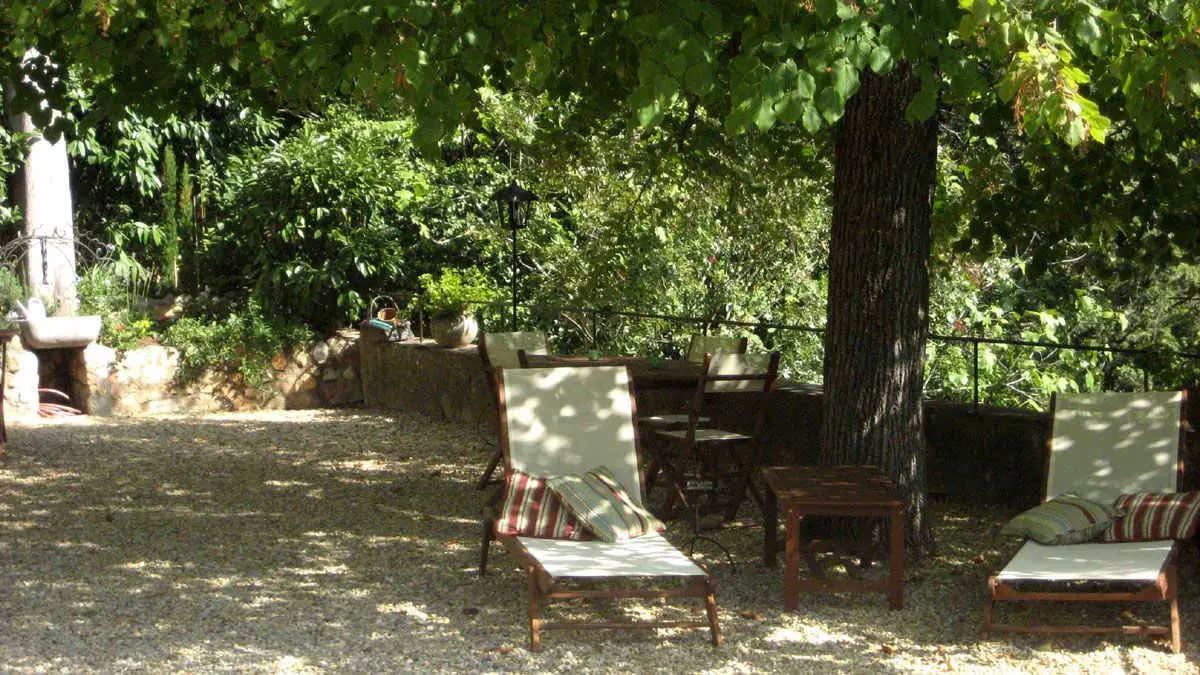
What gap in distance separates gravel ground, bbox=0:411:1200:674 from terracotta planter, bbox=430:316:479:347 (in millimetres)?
2781

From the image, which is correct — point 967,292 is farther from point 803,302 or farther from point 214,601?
point 214,601

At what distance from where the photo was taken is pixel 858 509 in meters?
4.96

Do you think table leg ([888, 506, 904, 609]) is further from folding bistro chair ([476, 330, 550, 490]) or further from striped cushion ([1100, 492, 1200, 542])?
folding bistro chair ([476, 330, 550, 490])

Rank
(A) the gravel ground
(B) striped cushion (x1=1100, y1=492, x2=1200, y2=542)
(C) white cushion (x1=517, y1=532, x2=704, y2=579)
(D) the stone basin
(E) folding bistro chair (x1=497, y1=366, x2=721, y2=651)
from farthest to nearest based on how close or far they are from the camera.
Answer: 1. (D) the stone basin
2. (E) folding bistro chair (x1=497, y1=366, x2=721, y2=651)
3. (B) striped cushion (x1=1100, y1=492, x2=1200, y2=542)
4. (C) white cushion (x1=517, y1=532, x2=704, y2=579)
5. (A) the gravel ground

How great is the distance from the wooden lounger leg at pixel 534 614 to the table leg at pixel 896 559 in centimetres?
128

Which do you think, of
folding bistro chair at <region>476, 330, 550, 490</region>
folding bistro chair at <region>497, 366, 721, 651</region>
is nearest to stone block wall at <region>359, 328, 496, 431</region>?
folding bistro chair at <region>476, 330, 550, 490</region>

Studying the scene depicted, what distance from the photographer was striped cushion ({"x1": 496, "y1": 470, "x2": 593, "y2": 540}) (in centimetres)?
513

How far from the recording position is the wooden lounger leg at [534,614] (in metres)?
4.52

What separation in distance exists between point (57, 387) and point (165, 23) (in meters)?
6.70

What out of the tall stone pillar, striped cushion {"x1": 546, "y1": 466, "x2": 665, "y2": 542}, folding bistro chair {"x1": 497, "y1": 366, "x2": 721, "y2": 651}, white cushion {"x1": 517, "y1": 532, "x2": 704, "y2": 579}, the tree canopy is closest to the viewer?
the tree canopy

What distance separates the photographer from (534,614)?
456 cm

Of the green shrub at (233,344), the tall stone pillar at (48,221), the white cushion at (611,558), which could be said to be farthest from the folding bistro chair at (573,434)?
the tall stone pillar at (48,221)

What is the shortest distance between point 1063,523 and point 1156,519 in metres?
0.33

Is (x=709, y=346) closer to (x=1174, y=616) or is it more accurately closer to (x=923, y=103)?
(x=1174, y=616)
